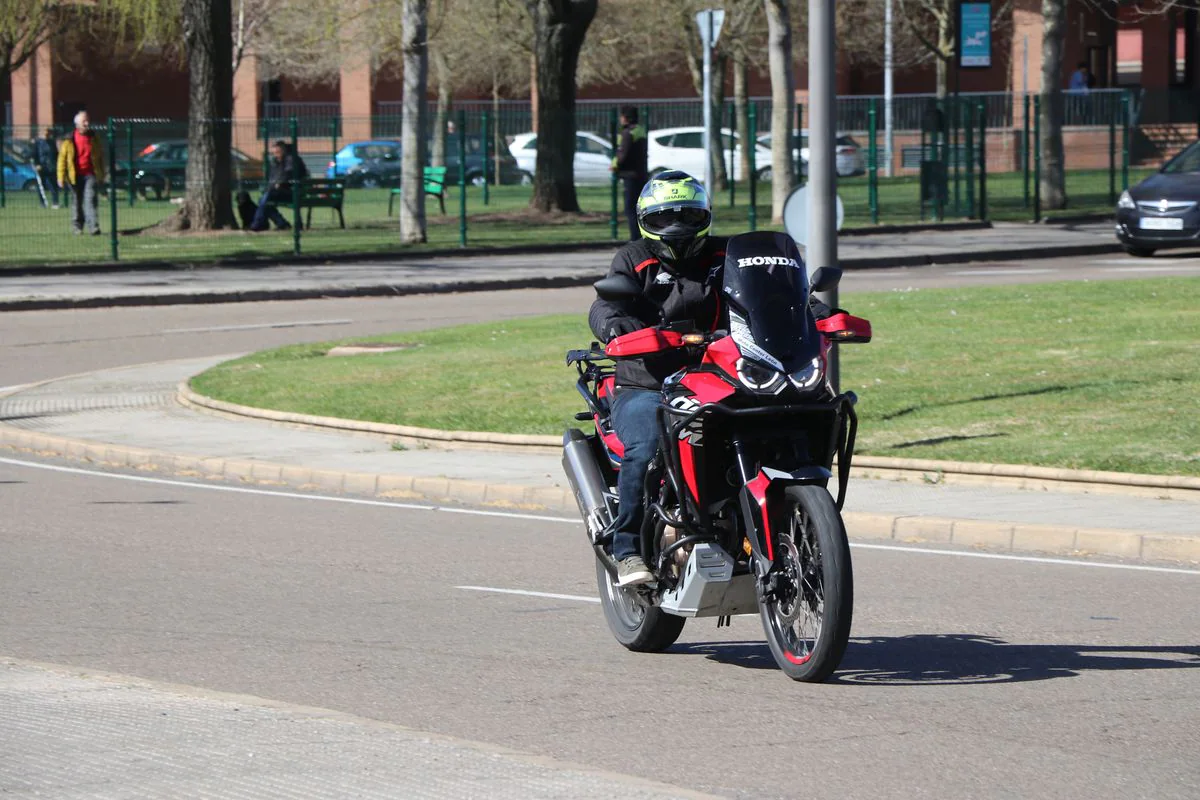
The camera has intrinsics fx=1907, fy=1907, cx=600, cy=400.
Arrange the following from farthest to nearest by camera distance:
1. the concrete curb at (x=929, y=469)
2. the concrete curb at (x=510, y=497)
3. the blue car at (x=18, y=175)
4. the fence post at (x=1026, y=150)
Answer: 1. the fence post at (x=1026, y=150)
2. the blue car at (x=18, y=175)
3. the concrete curb at (x=929, y=469)
4. the concrete curb at (x=510, y=497)

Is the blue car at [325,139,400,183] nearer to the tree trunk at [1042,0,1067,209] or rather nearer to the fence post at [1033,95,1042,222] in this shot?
the fence post at [1033,95,1042,222]

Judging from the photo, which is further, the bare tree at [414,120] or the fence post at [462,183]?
the fence post at [462,183]

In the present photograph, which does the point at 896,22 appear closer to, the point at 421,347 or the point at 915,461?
the point at 421,347

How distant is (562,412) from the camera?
14156mm

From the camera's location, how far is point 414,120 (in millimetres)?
32094

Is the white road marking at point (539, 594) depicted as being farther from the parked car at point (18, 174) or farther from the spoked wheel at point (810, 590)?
the parked car at point (18, 174)

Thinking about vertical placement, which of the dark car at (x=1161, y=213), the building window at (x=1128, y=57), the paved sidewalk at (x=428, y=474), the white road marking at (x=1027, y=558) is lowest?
the white road marking at (x=1027, y=558)

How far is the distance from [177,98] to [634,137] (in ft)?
152

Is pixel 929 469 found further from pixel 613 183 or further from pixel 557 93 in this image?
pixel 557 93

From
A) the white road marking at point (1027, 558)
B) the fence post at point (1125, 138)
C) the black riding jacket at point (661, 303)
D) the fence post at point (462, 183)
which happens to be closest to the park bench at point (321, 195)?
the fence post at point (462, 183)

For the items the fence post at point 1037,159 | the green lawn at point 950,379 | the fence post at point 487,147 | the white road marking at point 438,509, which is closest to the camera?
the white road marking at point 438,509

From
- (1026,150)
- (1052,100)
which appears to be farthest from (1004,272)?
(1026,150)

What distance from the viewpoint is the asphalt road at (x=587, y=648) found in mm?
5793

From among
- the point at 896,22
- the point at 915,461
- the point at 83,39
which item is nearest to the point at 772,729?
the point at 915,461
